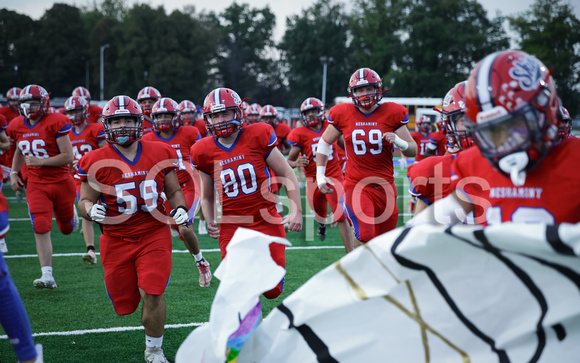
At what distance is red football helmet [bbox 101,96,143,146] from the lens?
4.28 m

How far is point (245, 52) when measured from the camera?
6372 cm

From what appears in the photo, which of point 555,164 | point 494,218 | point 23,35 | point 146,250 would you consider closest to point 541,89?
point 555,164

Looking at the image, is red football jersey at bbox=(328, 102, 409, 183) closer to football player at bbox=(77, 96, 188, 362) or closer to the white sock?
football player at bbox=(77, 96, 188, 362)

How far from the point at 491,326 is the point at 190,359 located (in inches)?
50.0

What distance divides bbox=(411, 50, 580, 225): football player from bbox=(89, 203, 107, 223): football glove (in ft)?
8.67

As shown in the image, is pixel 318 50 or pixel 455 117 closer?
pixel 455 117

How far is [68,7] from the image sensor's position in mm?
54094

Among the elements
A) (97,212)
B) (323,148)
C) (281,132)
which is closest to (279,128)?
(281,132)

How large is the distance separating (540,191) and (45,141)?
224 inches

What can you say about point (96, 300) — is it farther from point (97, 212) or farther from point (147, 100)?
point (147, 100)

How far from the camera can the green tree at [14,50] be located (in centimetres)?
5053

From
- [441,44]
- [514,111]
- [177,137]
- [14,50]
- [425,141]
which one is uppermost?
[14,50]

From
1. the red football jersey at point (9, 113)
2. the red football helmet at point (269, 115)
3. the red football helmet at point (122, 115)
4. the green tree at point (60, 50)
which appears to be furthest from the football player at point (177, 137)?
the green tree at point (60, 50)

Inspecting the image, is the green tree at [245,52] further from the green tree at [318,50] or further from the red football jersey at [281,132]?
the red football jersey at [281,132]
